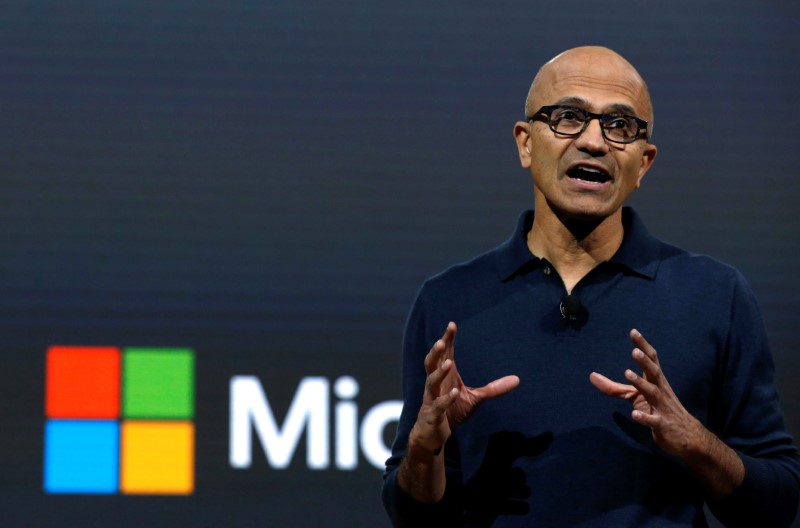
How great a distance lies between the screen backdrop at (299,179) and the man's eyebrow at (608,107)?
119 cm

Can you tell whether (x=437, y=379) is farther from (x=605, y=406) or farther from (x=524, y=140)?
(x=524, y=140)

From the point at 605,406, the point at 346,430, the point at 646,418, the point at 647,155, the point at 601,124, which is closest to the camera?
the point at 646,418

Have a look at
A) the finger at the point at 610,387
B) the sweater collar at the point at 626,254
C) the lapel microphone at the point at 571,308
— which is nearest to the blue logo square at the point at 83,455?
the sweater collar at the point at 626,254

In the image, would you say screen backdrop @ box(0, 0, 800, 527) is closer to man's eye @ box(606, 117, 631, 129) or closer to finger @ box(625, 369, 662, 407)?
man's eye @ box(606, 117, 631, 129)

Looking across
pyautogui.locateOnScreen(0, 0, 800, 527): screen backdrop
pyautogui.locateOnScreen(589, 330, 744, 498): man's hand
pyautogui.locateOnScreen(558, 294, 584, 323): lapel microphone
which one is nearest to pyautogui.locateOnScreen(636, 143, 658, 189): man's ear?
pyautogui.locateOnScreen(558, 294, 584, 323): lapel microphone

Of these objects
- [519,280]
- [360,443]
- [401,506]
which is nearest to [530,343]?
[519,280]

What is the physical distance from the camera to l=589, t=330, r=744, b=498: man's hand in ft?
4.78

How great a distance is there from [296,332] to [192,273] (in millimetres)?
319

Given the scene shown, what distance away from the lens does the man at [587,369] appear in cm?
160

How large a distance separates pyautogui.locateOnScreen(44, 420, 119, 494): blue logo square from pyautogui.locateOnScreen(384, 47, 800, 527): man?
1.36 metres

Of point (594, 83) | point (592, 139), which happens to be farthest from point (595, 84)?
point (592, 139)

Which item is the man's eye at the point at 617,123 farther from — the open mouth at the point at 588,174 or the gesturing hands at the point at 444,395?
the gesturing hands at the point at 444,395

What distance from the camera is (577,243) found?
1797 mm

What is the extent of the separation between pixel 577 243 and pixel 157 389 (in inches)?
58.7
